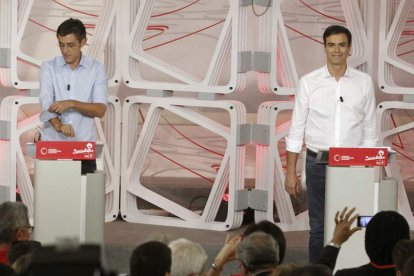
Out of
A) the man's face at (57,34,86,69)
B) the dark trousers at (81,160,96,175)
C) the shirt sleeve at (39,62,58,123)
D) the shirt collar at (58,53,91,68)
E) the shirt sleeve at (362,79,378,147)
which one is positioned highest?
the man's face at (57,34,86,69)

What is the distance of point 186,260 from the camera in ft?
13.9

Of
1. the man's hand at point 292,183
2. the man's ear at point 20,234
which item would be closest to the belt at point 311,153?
the man's hand at point 292,183

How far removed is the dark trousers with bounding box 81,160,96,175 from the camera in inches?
225

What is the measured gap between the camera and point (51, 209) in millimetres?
5500

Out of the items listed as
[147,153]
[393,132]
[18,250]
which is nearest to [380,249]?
[18,250]

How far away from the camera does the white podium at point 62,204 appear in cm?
548

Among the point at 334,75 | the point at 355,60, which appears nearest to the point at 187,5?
the point at 355,60

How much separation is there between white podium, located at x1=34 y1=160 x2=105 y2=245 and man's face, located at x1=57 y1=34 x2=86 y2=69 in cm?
91

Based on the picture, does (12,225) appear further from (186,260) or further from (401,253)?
(401,253)

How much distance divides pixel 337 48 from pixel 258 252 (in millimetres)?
1838

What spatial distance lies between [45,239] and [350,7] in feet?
9.81

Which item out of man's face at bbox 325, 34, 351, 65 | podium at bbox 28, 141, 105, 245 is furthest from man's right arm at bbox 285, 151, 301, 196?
podium at bbox 28, 141, 105, 245

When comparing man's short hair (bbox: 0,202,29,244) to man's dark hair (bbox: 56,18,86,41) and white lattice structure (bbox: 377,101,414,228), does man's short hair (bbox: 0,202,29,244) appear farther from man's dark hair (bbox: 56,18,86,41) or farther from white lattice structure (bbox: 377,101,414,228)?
white lattice structure (bbox: 377,101,414,228)

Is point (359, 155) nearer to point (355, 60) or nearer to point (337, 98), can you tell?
point (337, 98)
